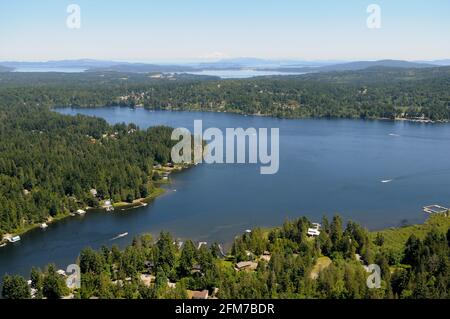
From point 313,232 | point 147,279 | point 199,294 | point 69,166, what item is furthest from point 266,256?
point 69,166

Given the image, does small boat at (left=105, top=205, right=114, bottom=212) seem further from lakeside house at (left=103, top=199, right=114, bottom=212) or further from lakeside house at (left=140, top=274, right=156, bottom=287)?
lakeside house at (left=140, top=274, right=156, bottom=287)

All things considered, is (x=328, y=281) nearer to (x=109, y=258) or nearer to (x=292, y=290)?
(x=292, y=290)

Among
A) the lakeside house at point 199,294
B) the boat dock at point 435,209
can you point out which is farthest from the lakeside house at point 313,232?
the boat dock at point 435,209

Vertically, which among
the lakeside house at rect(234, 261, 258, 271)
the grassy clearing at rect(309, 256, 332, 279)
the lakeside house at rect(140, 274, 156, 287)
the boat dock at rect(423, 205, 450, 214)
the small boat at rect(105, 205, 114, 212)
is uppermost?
the boat dock at rect(423, 205, 450, 214)

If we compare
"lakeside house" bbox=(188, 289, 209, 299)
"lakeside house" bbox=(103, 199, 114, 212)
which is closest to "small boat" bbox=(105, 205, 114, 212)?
"lakeside house" bbox=(103, 199, 114, 212)
